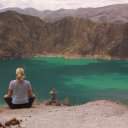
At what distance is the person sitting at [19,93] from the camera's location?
40.4 ft

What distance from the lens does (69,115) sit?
11133 mm

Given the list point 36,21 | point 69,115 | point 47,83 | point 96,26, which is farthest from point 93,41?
point 69,115

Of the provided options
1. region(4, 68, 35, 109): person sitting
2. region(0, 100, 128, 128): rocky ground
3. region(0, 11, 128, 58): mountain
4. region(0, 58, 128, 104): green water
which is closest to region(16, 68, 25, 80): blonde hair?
region(4, 68, 35, 109): person sitting

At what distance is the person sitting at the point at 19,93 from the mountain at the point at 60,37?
364ft

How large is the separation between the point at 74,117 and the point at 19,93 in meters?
2.54

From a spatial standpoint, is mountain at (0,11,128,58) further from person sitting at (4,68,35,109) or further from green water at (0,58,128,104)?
person sitting at (4,68,35,109)

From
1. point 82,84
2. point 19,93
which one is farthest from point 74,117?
point 82,84

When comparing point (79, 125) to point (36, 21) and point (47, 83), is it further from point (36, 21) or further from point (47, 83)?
point (36, 21)

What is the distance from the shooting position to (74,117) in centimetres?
1086

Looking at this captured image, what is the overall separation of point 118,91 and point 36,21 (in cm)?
9642

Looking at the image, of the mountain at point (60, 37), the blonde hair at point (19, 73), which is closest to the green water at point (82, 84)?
the blonde hair at point (19, 73)

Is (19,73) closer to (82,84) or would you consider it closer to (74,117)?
(74,117)

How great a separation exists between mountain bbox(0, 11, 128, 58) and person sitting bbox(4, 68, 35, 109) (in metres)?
111

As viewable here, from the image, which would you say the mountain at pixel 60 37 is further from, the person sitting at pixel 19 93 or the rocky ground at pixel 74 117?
the rocky ground at pixel 74 117
